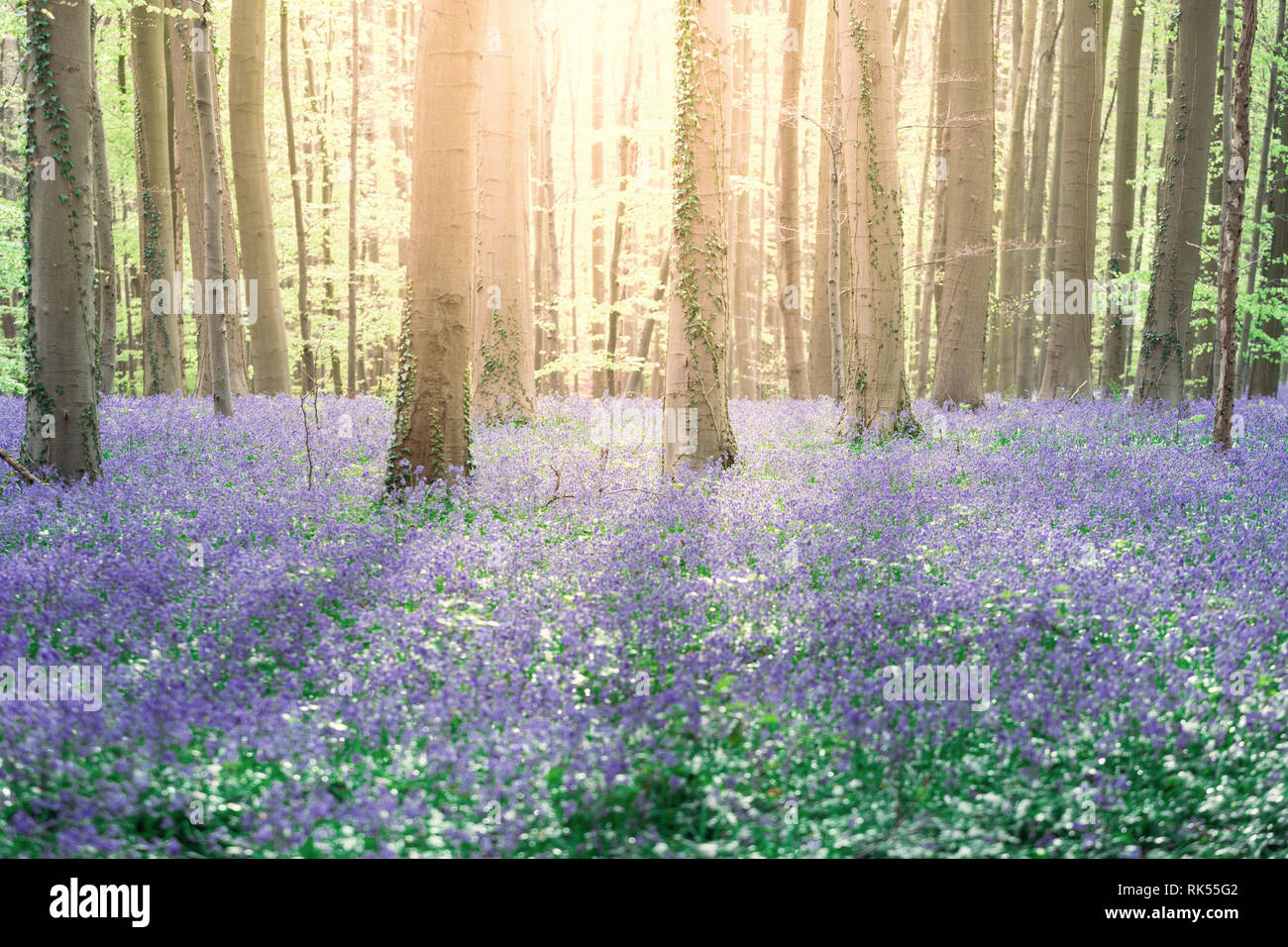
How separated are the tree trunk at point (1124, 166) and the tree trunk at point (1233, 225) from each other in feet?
23.9

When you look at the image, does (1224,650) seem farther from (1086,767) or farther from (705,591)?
(705,591)

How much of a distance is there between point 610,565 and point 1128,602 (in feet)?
10.6

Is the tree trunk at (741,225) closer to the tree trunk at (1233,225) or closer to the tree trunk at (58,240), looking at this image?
the tree trunk at (1233,225)

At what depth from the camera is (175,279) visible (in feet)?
62.8

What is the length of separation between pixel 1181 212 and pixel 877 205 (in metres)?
5.40

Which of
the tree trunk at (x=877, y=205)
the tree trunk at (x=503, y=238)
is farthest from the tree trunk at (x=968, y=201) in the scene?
the tree trunk at (x=503, y=238)

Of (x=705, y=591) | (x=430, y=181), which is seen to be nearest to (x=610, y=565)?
(x=705, y=591)

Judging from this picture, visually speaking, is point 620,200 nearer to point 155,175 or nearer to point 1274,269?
point 155,175

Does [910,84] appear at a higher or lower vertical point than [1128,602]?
higher

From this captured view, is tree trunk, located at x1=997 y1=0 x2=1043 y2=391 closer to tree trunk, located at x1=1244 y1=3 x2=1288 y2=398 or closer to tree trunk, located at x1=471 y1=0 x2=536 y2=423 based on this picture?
Answer: tree trunk, located at x1=1244 y1=3 x2=1288 y2=398

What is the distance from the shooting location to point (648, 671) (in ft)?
15.5

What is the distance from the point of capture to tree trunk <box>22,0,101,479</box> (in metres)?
8.87

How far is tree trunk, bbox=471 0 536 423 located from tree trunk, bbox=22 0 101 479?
6233 millimetres

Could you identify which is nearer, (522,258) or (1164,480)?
(1164,480)
